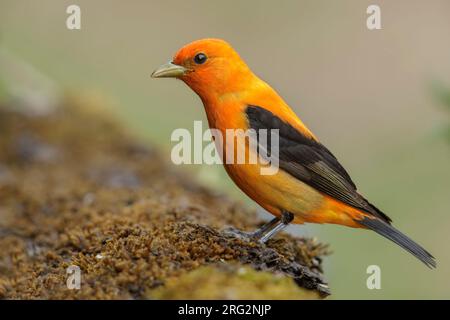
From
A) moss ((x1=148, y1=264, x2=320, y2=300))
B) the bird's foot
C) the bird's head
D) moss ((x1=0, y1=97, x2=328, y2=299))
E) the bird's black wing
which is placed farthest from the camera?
the bird's head

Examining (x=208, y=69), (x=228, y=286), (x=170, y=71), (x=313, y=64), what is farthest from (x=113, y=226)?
(x=313, y=64)

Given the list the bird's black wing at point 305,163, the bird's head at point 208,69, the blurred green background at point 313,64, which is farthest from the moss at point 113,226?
Answer: the blurred green background at point 313,64

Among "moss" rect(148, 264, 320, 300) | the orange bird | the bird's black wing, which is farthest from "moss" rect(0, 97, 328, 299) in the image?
the bird's black wing

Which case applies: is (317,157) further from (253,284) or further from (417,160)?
(417,160)

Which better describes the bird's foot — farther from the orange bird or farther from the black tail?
the black tail
